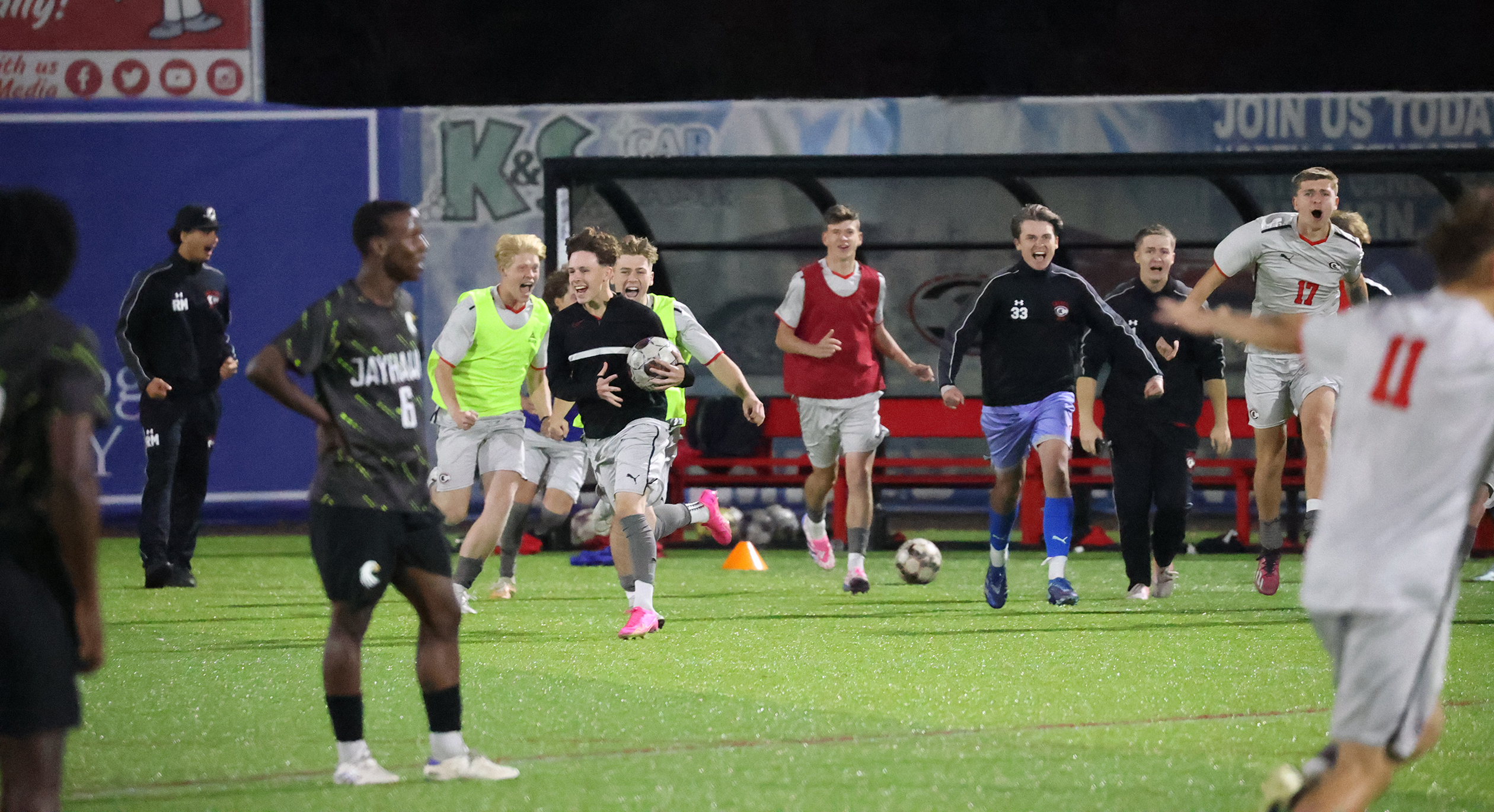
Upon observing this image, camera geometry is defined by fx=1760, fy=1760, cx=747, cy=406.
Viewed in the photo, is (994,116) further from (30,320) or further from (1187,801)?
(30,320)

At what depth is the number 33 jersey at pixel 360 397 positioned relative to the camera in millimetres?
4754

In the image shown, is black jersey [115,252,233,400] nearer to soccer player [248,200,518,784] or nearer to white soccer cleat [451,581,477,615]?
white soccer cleat [451,581,477,615]

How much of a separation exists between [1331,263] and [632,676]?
14.5 feet

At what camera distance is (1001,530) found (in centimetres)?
922

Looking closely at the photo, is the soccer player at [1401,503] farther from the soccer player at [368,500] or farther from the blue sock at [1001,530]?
the blue sock at [1001,530]

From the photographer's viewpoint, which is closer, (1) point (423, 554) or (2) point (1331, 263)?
(1) point (423, 554)

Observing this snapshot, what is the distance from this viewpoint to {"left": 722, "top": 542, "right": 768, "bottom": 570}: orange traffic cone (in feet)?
39.7

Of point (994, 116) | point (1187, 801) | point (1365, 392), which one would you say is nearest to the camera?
point (1365, 392)

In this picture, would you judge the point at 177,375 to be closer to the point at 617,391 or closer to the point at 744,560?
the point at 744,560

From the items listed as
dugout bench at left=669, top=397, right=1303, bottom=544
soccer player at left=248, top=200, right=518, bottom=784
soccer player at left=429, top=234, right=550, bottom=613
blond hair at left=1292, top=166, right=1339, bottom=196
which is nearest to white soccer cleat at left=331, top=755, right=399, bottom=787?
soccer player at left=248, top=200, right=518, bottom=784

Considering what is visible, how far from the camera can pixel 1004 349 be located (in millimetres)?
9258

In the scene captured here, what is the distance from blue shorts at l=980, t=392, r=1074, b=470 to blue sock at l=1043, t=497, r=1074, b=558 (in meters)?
0.30

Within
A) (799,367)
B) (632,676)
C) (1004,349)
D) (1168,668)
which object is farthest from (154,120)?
(1168,668)

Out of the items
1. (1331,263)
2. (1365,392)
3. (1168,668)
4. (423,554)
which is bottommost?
(1168,668)
